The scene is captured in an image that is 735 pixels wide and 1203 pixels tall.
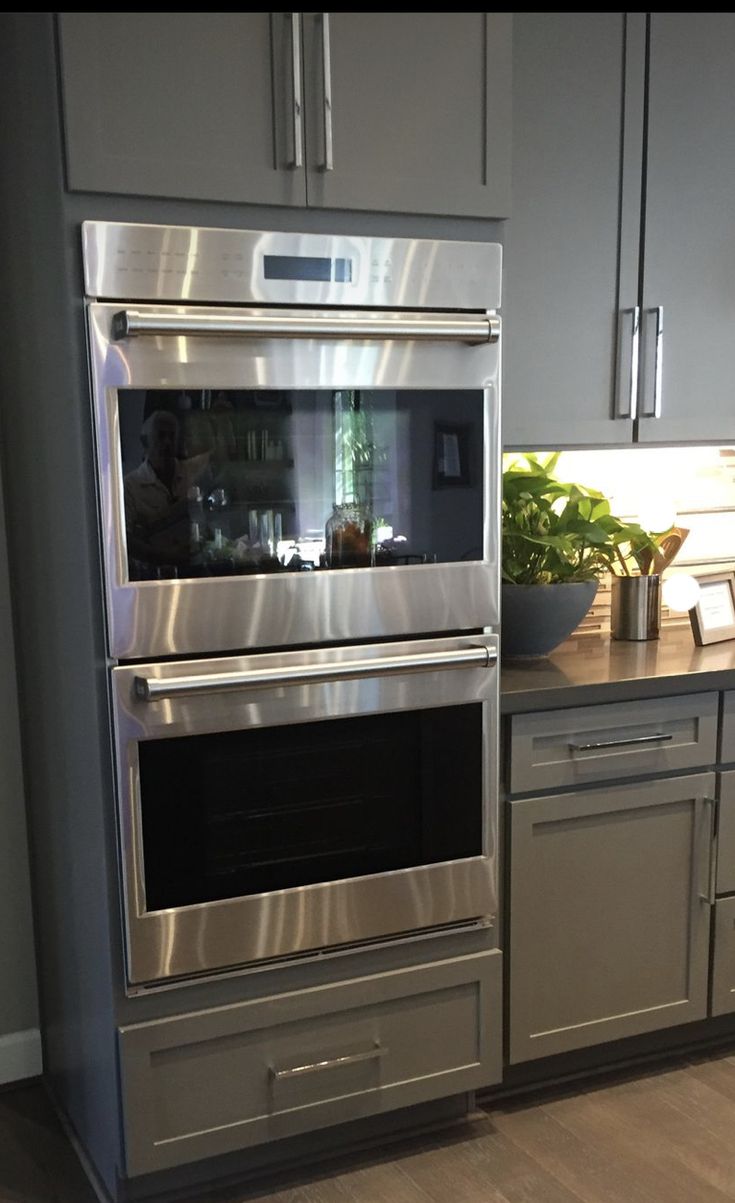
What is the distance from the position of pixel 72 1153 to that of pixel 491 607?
1.38 m

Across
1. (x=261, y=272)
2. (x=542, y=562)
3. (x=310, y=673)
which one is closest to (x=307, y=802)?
(x=310, y=673)

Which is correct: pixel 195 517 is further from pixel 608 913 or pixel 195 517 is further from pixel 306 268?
pixel 608 913

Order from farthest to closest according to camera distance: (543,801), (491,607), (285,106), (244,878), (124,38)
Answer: (543,801) < (491,607) < (244,878) < (285,106) < (124,38)

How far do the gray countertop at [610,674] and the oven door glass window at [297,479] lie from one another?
33cm

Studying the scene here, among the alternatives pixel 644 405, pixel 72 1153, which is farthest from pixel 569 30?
pixel 72 1153

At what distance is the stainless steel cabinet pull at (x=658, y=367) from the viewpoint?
250cm

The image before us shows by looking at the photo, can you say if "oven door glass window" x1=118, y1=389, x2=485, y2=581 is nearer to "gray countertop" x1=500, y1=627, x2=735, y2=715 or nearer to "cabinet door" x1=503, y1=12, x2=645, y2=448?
"gray countertop" x1=500, y1=627, x2=735, y2=715

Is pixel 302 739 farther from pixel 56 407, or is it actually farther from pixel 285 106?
pixel 285 106

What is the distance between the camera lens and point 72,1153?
220 centimetres

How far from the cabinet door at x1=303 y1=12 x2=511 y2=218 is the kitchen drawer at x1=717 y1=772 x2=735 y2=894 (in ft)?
4.29

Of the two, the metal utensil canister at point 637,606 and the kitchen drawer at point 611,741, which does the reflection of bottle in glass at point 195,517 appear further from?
the metal utensil canister at point 637,606

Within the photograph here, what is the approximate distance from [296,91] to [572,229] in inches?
32.3

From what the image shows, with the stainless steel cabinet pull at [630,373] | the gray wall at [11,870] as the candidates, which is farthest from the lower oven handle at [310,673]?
the stainless steel cabinet pull at [630,373]

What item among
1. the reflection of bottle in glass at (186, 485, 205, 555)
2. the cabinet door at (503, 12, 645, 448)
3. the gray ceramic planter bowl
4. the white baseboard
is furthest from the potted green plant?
the white baseboard
